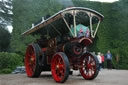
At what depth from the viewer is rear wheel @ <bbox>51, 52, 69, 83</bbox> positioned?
542 cm

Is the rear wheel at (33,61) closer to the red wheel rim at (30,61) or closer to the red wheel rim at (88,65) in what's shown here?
the red wheel rim at (30,61)

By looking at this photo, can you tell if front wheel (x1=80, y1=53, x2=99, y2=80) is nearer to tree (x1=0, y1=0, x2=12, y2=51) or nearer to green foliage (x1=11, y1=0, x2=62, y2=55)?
green foliage (x1=11, y1=0, x2=62, y2=55)

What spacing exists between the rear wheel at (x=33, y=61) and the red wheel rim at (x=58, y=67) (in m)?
1.00

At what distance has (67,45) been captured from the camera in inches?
242

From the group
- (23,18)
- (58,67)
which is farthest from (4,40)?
(58,67)

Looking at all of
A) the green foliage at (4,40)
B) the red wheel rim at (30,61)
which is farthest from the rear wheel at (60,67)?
the green foliage at (4,40)

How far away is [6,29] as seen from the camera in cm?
1733

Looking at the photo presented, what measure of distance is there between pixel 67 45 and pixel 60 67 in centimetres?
71

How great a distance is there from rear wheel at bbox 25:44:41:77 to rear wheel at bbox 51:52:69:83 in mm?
998

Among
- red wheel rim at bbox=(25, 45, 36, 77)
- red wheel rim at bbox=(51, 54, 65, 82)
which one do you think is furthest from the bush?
red wheel rim at bbox=(51, 54, 65, 82)

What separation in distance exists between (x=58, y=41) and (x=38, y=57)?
882mm

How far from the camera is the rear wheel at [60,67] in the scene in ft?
17.8

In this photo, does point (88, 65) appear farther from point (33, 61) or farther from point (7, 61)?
point (7, 61)

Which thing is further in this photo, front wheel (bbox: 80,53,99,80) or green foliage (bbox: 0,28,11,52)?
green foliage (bbox: 0,28,11,52)
